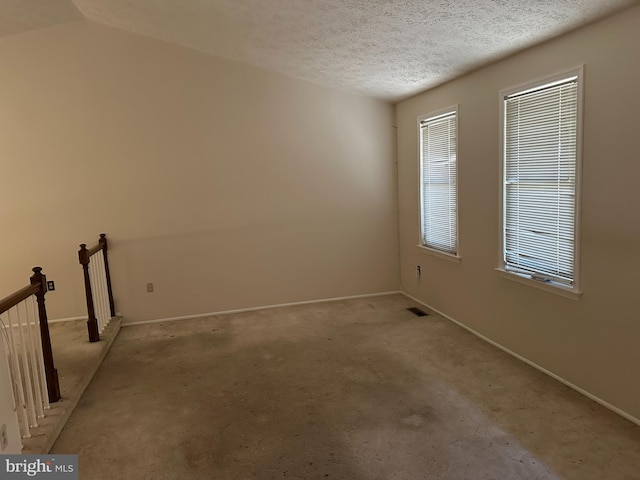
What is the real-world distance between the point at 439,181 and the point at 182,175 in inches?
114

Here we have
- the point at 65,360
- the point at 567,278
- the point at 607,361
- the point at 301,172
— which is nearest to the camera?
the point at 607,361

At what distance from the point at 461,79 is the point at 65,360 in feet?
14.4

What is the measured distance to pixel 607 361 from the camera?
2715mm

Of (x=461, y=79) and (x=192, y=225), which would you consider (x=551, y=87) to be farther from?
(x=192, y=225)

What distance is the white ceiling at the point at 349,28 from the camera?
276 cm

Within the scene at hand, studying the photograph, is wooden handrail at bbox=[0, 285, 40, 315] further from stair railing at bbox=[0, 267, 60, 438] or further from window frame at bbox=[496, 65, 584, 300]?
window frame at bbox=[496, 65, 584, 300]

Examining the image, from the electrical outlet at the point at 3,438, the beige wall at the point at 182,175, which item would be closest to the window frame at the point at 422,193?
the beige wall at the point at 182,175

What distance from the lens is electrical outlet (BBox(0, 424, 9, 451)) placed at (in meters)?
2.09

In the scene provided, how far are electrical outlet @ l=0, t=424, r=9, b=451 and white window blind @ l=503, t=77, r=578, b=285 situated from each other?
3.47 metres

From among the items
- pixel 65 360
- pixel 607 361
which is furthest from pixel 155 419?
pixel 607 361

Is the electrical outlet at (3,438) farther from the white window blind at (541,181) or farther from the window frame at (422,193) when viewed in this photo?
the window frame at (422,193)

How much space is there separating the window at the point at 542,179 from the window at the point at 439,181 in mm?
791

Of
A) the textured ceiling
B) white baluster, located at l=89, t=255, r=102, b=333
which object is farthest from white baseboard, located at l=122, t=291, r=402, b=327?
the textured ceiling

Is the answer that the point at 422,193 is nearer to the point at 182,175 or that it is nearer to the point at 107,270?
the point at 182,175
